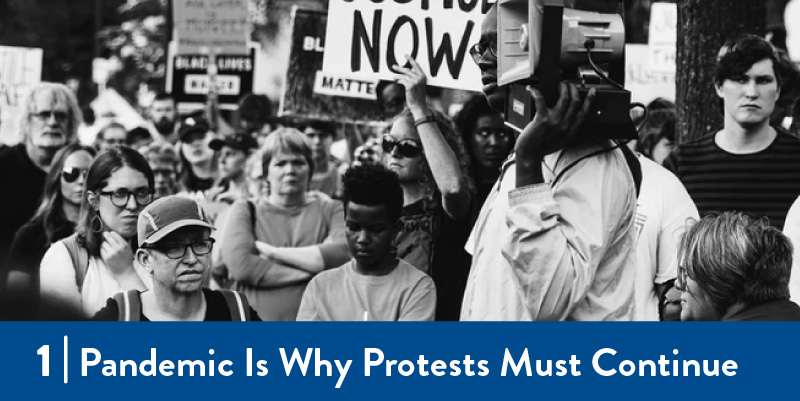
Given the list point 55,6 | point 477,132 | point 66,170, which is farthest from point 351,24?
point 55,6

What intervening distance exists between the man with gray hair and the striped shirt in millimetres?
3671

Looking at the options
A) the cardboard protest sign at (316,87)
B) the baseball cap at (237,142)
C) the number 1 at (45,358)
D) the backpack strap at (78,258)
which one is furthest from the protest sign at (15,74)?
the number 1 at (45,358)

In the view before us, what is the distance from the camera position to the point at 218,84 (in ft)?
46.9

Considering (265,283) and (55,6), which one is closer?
(265,283)

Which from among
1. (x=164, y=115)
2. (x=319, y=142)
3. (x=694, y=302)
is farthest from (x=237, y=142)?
(x=694, y=302)

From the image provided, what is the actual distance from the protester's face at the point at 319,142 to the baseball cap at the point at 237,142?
2.90ft

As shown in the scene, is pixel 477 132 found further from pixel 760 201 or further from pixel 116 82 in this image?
pixel 116 82

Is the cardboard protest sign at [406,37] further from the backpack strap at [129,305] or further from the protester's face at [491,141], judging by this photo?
the backpack strap at [129,305]

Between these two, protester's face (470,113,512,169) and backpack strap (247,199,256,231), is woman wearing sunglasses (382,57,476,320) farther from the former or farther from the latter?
backpack strap (247,199,256,231)

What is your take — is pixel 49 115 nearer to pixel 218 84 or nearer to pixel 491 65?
pixel 491 65

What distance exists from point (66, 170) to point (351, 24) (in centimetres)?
160

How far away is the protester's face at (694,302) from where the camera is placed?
389 cm

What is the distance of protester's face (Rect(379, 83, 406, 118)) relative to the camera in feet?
28.5

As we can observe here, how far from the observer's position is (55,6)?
142 feet
